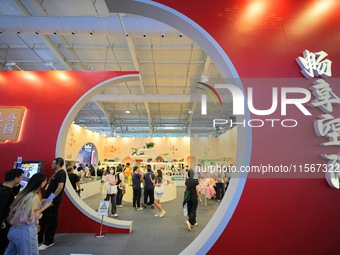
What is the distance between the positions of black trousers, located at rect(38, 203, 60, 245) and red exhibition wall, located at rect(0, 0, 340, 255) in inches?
121

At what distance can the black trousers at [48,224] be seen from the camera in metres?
3.49

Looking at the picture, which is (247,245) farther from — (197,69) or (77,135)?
(77,135)

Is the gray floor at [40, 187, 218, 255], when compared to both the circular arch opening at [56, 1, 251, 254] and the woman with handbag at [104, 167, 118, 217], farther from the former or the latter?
the circular arch opening at [56, 1, 251, 254]

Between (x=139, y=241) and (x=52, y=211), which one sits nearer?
(x=52, y=211)

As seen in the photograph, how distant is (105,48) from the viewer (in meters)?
8.23

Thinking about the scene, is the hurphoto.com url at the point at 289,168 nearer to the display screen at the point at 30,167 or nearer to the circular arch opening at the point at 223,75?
the circular arch opening at the point at 223,75

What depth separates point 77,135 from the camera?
11797 millimetres

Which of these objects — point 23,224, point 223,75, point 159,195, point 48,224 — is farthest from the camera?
point 159,195

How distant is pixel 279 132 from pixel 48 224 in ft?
12.9

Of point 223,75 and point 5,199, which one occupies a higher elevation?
point 223,75

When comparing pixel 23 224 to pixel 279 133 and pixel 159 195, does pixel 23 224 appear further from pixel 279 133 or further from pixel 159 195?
pixel 159 195

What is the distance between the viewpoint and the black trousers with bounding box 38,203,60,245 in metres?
3.49

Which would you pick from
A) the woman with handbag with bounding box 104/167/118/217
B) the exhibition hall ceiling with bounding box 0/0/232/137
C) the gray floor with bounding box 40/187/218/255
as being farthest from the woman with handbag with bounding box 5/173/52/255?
the woman with handbag with bounding box 104/167/118/217

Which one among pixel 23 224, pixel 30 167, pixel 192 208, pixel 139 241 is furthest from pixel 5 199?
pixel 192 208
